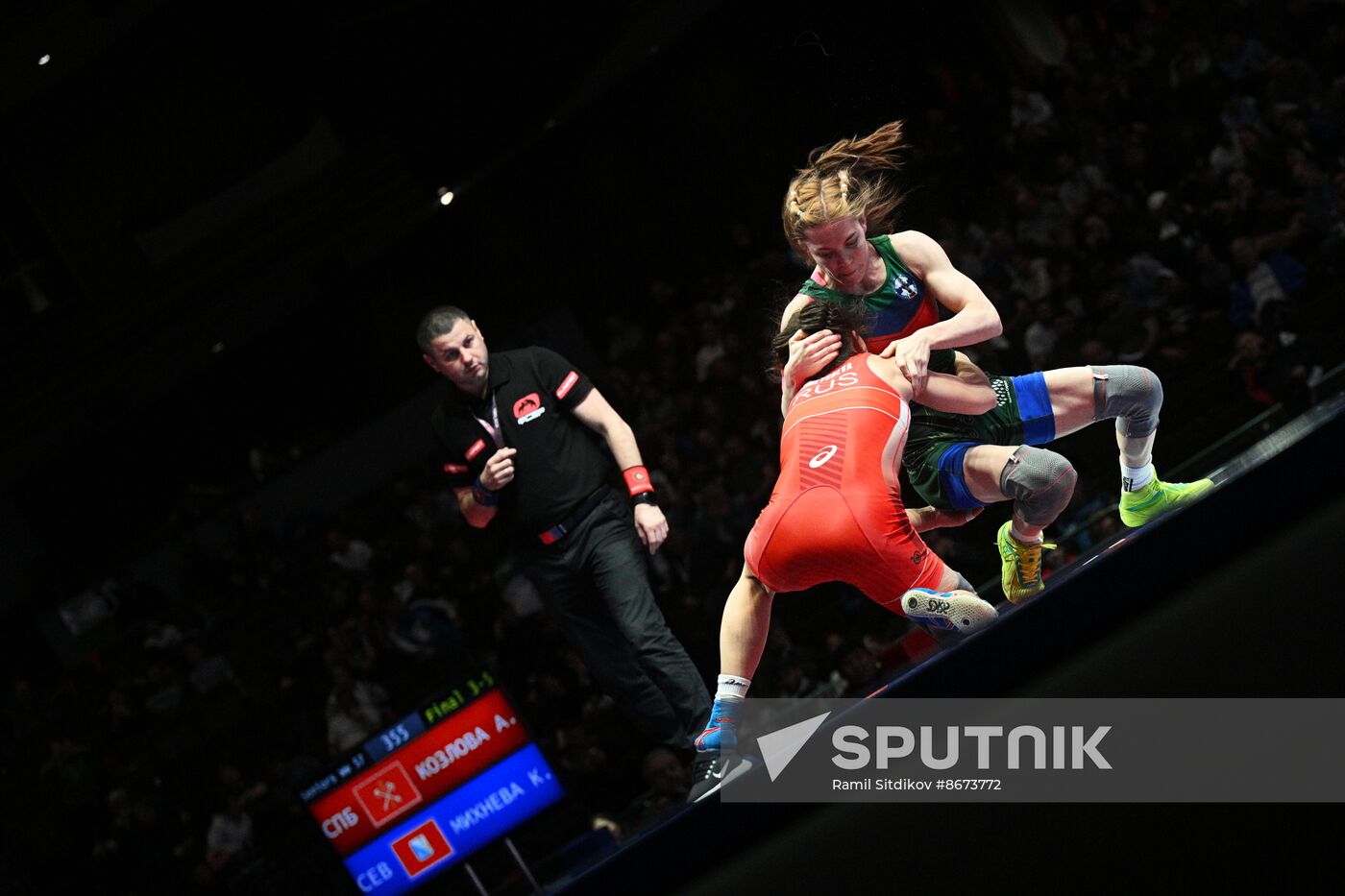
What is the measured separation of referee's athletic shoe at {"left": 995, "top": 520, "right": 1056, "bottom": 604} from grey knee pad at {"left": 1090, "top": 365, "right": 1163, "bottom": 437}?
0.38m

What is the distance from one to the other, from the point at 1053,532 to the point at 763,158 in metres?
1.40

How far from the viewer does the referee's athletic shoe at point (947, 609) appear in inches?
119

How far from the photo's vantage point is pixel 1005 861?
1.66 meters

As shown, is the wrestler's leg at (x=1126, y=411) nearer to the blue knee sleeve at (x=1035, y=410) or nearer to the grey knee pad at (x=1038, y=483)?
the blue knee sleeve at (x=1035, y=410)

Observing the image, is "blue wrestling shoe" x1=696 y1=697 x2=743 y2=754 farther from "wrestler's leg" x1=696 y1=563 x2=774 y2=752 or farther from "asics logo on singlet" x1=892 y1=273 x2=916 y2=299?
"asics logo on singlet" x1=892 y1=273 x2=916 y2=299

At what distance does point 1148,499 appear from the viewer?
3312 mm

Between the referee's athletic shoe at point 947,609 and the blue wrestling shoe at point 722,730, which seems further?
the blue wrestling shoe at point 722,730

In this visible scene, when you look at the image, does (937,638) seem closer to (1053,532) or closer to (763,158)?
(1053,532)

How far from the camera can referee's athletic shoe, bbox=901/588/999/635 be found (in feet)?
9.93

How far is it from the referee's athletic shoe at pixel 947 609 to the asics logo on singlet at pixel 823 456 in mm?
393

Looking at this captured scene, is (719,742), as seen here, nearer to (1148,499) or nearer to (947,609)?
(947,609)

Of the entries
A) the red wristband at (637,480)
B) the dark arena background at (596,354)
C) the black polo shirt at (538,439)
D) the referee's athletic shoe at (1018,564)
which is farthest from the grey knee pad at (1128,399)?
the black polo shirt at (538,439)

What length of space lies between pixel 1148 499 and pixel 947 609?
0.68 meters

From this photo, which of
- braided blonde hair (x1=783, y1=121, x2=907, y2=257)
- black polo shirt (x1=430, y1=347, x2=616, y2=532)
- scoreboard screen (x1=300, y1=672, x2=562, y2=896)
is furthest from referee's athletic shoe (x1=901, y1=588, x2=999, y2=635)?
scoreboard screen (x1=300, y1=672, x2=562, y2=896)
